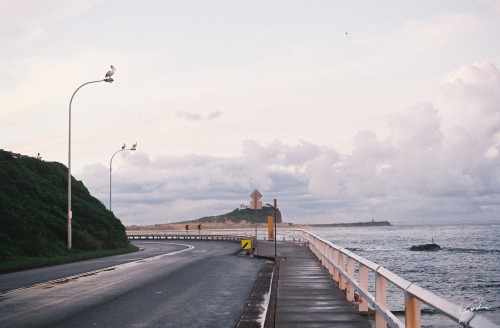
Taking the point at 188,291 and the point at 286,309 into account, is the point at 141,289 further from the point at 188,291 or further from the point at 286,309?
the point at 286,309

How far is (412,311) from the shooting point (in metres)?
5.39

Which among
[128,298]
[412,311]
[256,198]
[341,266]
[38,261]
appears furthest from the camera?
[256,198]

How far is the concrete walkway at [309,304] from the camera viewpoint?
31.7 ft

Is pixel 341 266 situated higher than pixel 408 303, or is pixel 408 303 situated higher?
pixel 408 303

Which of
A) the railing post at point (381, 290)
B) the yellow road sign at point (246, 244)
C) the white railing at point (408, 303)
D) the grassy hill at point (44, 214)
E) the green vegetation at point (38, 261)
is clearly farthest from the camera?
the yellow road sign at point (246, 244)

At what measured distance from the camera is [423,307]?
84.5 feet

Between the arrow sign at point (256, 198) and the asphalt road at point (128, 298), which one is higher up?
the arrow sign at point (256, 198)

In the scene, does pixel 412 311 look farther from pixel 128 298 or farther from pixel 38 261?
pixel 38 261

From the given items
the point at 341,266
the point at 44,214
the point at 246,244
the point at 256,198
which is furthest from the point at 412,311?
the point at 44,214

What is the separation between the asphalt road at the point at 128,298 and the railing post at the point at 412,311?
5385 mm

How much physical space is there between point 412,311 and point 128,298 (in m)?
9.74

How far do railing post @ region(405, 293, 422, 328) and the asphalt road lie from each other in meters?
5.39

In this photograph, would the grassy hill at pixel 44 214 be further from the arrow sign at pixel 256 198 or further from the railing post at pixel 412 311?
the railing post at pixel 412 311

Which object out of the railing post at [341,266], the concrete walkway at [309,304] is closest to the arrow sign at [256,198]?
the concrete walkway at [309,304]
